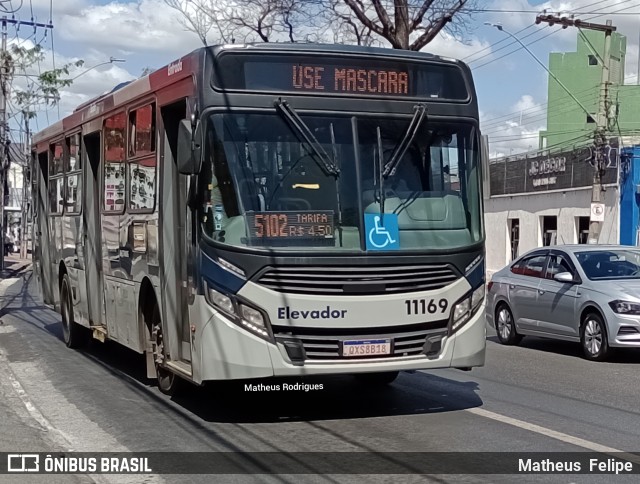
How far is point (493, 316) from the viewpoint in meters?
16.1

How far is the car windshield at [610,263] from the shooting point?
13.8 m

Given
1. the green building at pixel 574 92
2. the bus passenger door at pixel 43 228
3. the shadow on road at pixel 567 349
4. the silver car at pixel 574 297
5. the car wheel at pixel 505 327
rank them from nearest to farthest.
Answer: the silver car at pixel 574 297
the shadow on road at pixel 567 349
the car wheel at pixel 505 327
the bus passenger door at pixel 43 228
the green building at pixel 574 92

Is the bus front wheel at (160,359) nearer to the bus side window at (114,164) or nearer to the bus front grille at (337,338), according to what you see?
the bus side window at (114,164)

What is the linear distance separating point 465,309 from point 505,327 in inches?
289

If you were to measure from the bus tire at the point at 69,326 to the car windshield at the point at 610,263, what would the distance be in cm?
750

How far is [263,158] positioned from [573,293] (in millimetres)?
7111

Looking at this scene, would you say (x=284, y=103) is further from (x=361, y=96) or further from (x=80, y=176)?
(x=80, y=176)

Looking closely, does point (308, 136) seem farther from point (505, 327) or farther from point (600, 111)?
point (600, 111)

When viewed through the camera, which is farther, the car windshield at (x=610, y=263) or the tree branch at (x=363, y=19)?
the tree branch at (x=363, y=19)

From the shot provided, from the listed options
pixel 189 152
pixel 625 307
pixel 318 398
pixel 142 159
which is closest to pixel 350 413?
pixel 318 398

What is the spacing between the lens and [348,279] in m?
8.04

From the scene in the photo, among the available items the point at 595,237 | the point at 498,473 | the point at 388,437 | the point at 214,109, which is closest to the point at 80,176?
the point at 214,109

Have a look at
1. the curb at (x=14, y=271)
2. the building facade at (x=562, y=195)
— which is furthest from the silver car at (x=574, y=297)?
the curb at (x=14, y=271)

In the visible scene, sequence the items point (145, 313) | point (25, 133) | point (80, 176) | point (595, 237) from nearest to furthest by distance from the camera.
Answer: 1. point (145, 313)
2. point (80, 176)
3. point (595, 237)
4. point (25, 133)
